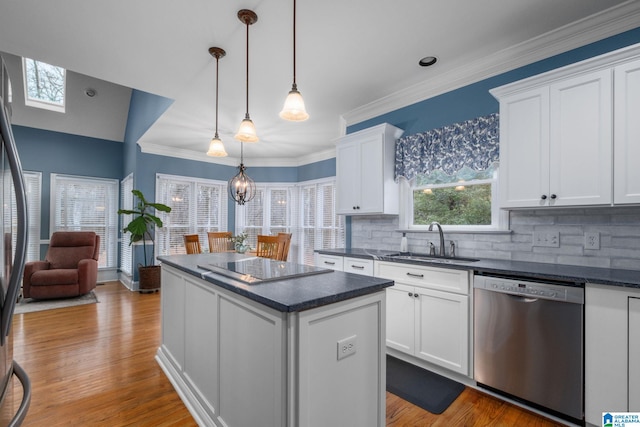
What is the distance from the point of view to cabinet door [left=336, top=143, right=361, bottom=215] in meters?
3.53

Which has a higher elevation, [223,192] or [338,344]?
[223,192]

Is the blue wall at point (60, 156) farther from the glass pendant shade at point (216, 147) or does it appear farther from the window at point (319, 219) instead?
the glass pendant shade at point (216, 147)

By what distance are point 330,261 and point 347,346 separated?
206 centimetres

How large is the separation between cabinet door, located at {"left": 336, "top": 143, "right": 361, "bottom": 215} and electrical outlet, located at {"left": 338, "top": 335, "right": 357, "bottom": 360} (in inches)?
87.8

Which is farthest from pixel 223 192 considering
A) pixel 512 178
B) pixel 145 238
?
pixel 512 178

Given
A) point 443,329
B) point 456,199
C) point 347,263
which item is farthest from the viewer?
point 347,263

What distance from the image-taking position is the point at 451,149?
2.91 m

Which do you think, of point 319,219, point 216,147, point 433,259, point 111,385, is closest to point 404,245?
point 433,259

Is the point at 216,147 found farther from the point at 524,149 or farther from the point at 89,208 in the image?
the point at 89,208

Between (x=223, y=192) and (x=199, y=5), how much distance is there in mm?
4831

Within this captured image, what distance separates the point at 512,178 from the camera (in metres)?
2.34

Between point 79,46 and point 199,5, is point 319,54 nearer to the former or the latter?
point 199,5

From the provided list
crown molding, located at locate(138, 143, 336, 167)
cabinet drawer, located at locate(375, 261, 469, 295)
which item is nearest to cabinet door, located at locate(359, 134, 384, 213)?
cabinet drawer, located at locate(375, 261, 469, 295)

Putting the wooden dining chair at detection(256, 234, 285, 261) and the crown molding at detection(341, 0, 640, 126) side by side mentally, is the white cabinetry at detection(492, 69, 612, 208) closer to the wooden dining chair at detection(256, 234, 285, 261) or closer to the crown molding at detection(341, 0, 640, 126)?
the crown molding at detection(341, 0, 640, 126)
